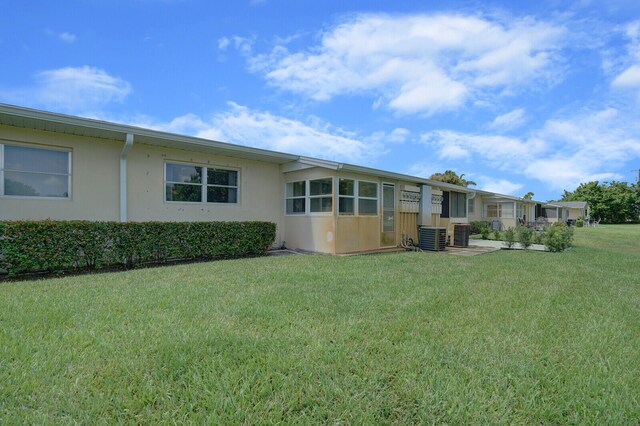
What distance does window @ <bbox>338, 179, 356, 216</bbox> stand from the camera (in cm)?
1015

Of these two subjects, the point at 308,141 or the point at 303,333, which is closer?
the point at 303,333

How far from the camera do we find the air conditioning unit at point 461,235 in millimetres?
13594

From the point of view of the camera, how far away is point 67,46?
8297mm

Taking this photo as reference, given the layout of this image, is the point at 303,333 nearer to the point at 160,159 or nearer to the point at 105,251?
the point at 105,251

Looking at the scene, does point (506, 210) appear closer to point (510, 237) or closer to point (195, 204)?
point (510, 237)

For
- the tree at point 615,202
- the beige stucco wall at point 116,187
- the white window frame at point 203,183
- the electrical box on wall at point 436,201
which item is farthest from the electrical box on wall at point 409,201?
the tree at point 615,202

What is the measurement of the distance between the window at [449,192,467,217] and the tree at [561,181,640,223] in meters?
48.2

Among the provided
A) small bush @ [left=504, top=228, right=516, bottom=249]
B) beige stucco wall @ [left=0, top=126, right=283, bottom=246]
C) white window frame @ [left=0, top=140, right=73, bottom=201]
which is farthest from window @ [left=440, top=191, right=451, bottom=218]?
white window frame @ [left=0, top=140, right=73, bottom=201]

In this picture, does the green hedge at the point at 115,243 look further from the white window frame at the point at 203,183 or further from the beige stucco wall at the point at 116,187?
the white window frame at the point at 203,183

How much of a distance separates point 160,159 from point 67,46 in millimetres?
3506

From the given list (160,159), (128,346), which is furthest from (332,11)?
(128,346)

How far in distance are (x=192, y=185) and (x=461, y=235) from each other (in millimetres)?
10549

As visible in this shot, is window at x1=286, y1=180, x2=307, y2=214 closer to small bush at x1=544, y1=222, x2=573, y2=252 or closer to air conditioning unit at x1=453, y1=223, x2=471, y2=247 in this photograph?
air conditioning unit at x1=453, y1=223, x2=471, y2=247

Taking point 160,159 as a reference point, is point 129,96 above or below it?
above
